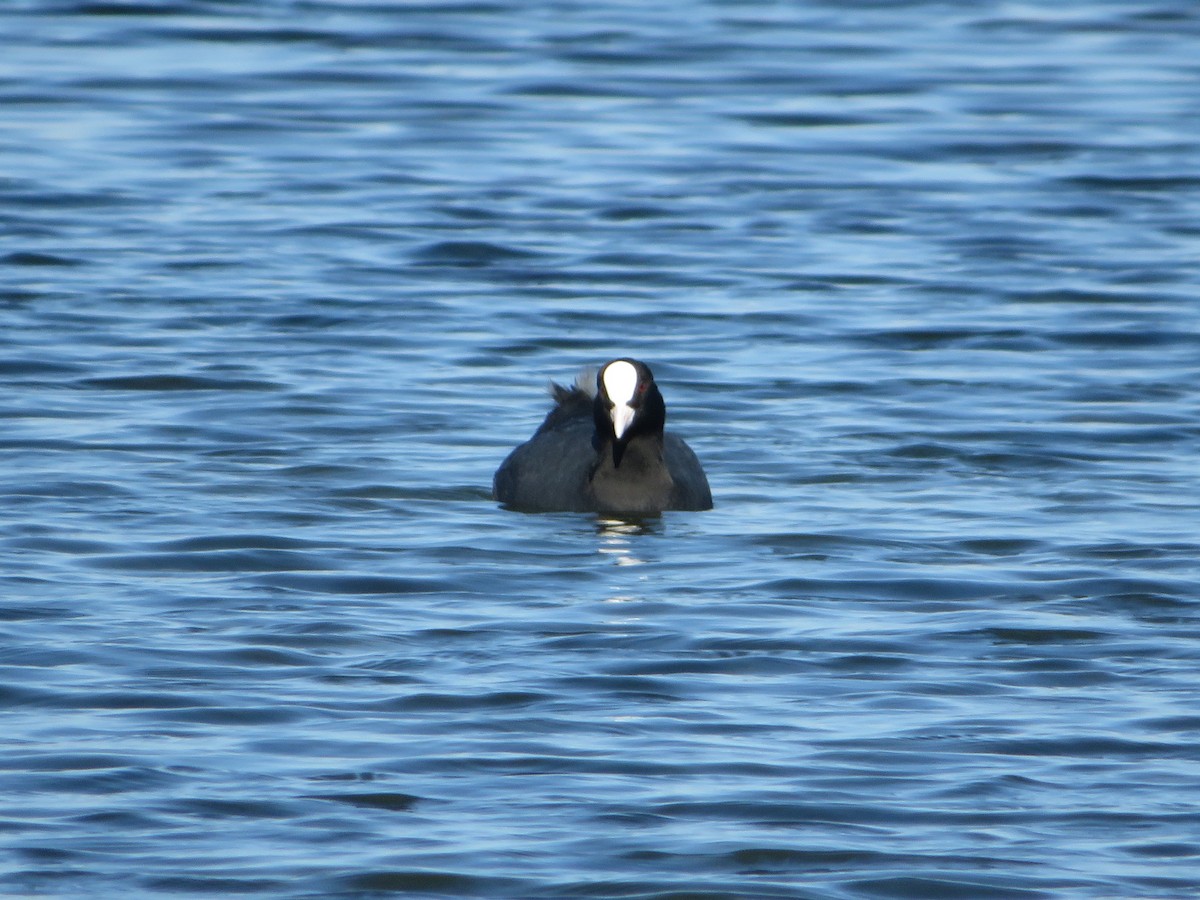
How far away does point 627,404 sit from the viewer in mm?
10797

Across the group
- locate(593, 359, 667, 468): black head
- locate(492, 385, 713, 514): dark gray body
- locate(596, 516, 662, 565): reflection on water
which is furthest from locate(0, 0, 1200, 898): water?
locate(593, 359, 667, 468): black head

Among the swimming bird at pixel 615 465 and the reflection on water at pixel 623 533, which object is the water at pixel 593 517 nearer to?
the reflection on water at pixel 623 533

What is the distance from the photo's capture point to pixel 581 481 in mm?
10984

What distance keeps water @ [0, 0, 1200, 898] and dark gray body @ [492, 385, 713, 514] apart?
0.15 metres

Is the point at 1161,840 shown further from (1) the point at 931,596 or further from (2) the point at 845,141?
(2) the point at 845,141

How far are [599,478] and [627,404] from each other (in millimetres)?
372

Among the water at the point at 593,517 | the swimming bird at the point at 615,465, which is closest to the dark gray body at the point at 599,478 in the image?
the swimming bird at the point at 615,465

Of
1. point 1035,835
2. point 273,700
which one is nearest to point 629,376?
point 273,700

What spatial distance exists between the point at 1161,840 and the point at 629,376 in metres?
4.52

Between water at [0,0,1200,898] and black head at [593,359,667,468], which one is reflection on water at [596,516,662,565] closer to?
water at [0,0,1200,898]

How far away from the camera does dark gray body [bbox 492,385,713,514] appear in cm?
1087

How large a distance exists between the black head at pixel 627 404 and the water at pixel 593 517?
15.6 inches

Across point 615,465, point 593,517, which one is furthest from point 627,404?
point 593,517

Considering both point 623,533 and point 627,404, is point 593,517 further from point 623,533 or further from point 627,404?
point 627,404
